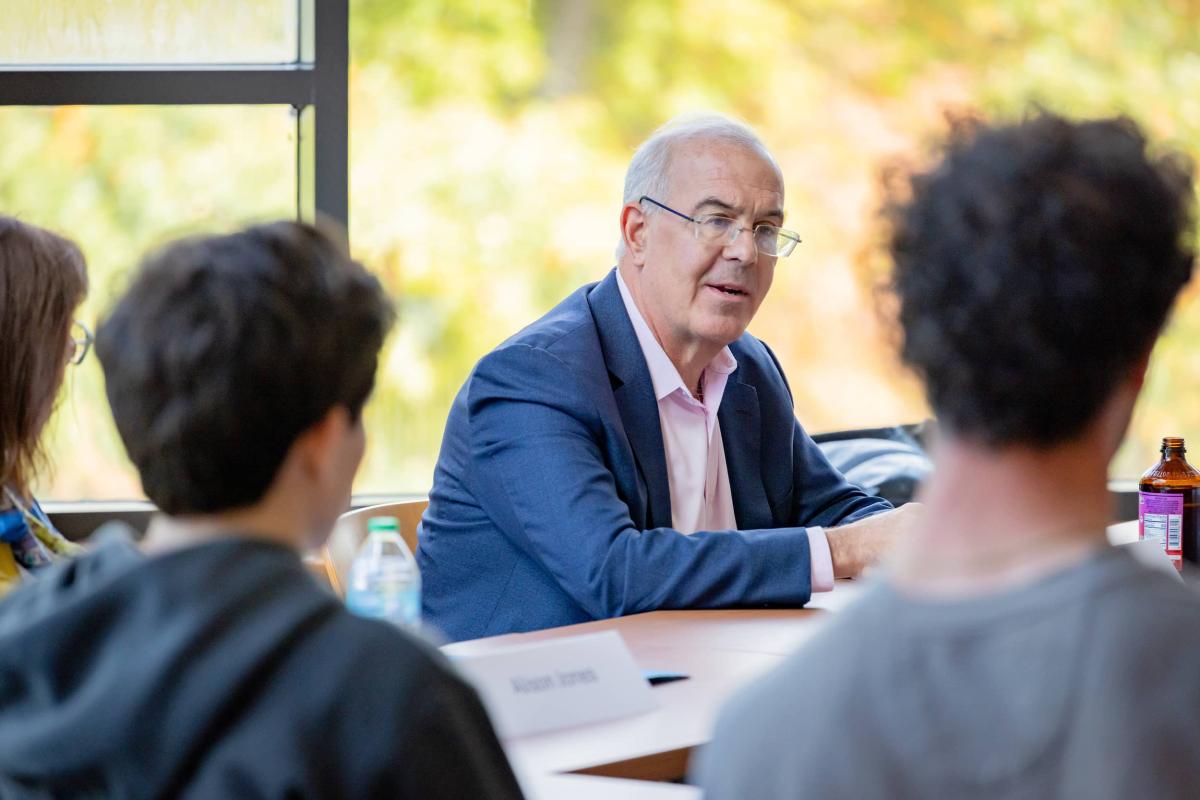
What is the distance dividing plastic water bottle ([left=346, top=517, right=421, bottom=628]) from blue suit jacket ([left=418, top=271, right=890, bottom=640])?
86 mm

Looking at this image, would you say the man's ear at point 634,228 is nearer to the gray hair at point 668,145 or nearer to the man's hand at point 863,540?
the gray hair at point 668,145

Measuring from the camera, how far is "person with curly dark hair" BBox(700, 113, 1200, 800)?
697 mm

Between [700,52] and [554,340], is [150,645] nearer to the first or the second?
[554,340]

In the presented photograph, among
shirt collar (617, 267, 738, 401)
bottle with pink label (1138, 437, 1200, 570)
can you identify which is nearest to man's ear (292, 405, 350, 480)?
shirt collar (617, 267, 738, 401)

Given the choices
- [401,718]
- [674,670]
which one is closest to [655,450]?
[674,670]

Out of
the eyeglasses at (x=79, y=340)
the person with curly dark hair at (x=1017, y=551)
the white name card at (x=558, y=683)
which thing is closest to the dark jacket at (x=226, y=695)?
the person with curly dark hair at (x=1017, y=551)

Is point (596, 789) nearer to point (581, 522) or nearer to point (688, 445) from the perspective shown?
point (581, 522)

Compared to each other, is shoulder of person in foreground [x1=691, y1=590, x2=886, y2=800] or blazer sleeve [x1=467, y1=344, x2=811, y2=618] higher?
shoulder of person in foreground [x1=691, y1=590, x2=886, y2=800]

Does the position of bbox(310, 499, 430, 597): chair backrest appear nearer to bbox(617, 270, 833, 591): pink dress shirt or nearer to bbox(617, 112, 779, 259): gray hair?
bbox(617, 270, 833, 591): pink dress shirt

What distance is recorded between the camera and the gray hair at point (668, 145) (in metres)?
2.49

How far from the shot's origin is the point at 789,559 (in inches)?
80.4

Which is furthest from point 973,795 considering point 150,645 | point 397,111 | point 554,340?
point 397,111

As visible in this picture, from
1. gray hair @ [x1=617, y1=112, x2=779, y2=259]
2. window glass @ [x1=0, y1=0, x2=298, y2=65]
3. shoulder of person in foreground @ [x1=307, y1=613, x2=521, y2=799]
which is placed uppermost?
window glass @ [x1=0, y1=0, x2=298, y2=65]

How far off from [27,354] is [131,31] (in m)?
1.92
